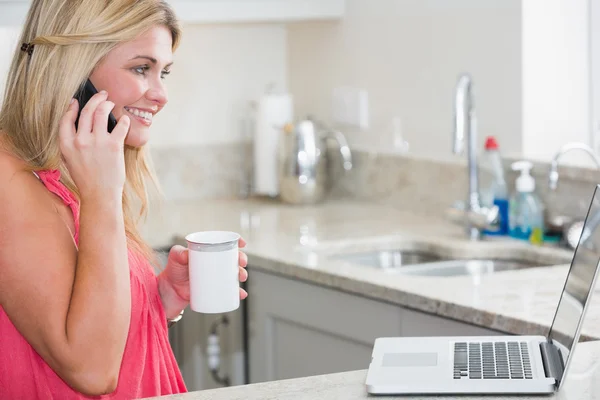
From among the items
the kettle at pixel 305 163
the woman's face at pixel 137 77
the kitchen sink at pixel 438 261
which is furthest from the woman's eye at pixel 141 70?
the kettle at pixel 305 163

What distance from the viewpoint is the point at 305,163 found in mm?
3293

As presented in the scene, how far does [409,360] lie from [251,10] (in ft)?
6.18

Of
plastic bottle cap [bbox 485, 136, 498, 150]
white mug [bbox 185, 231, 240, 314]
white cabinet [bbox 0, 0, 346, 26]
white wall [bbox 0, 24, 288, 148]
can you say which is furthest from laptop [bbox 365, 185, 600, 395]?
white wall [bbox 0, 24, 288, 148]

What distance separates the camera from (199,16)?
3.03 metres

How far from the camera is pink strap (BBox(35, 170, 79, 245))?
1.54 m

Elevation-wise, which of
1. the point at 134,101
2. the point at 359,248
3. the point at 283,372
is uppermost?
the point at 134,101

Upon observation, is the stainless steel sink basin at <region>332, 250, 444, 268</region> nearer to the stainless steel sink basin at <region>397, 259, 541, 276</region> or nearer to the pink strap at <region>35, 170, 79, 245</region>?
the stainless steel sink basin at <region>397, 259, 541, 276</region>

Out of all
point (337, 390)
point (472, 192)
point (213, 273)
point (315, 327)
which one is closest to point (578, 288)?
point (337, 390)

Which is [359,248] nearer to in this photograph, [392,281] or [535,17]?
[392,281]

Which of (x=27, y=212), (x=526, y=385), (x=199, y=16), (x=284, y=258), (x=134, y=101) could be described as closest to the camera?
(x=526, y=385)

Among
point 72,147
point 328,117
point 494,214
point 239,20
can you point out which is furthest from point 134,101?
point 328,117

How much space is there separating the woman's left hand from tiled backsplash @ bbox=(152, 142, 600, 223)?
1175mm

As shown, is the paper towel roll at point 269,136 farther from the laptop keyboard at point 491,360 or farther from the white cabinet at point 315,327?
the laptop keyboard at point 491,360

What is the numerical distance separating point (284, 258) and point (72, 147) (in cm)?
110
